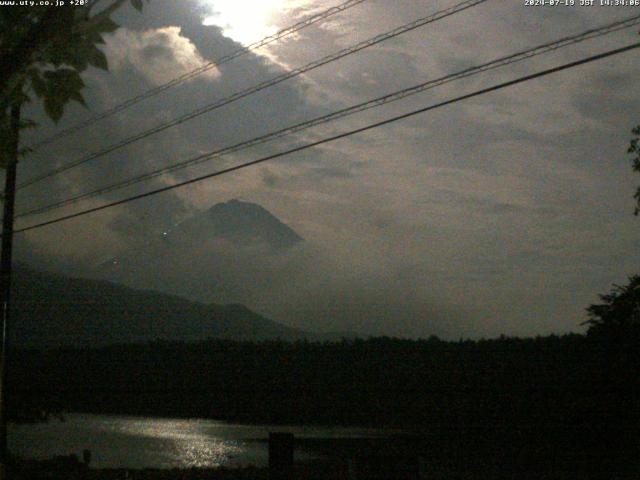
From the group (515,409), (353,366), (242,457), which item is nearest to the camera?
(242,457)

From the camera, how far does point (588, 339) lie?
95.9ft

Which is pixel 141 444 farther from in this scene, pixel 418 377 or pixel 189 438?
pixel 418 377

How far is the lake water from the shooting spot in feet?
72.9

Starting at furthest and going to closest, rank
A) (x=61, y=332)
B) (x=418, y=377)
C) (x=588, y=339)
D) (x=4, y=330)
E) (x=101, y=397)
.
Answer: (x=61, y=332)
(x=101, y=397)
(x=418, y=377)
(x=588, y=339)
(x=4, y=330)

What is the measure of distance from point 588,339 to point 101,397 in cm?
4331

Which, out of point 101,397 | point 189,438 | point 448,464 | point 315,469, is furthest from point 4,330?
point 101,397

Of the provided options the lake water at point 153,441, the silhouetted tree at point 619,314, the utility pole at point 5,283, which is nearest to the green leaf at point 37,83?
the utility pole at point 5,283

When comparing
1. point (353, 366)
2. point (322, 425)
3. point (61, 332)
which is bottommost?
point (322, 425)

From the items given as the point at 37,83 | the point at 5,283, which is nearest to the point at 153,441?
the point at 5,283

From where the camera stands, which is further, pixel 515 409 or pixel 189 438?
pixel 515 409

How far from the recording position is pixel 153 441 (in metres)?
28.4

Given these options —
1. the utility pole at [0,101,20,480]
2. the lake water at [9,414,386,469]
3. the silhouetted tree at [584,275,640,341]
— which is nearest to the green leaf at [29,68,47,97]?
the utility pole at [0,101,20,480]

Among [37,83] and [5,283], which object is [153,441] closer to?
[5,283]

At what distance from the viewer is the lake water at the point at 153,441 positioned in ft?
72.9
